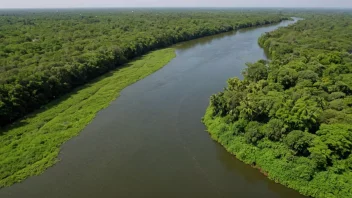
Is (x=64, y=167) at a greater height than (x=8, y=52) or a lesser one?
lesser

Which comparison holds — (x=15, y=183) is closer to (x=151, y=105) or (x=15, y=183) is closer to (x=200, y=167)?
(x=200, y=167)

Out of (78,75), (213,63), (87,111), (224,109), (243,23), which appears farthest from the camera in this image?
→ (243,23)

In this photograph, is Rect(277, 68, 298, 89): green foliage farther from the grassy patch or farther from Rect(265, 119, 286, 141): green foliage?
Rect(265, 119, 286, 141): green foliage

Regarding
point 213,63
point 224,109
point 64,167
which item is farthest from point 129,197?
point 213,63

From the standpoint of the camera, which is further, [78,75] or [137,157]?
[78,75]

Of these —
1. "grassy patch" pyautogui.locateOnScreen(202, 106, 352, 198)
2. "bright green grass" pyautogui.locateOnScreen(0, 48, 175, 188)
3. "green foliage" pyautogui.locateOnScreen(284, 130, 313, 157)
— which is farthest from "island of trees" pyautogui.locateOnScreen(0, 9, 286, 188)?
"green foliage" pyautogui.locateOnScreen(284, 130, 313, 157)

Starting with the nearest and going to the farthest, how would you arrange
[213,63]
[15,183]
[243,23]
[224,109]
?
[15,183] < [224,109] < [213,63] < [243,23]
